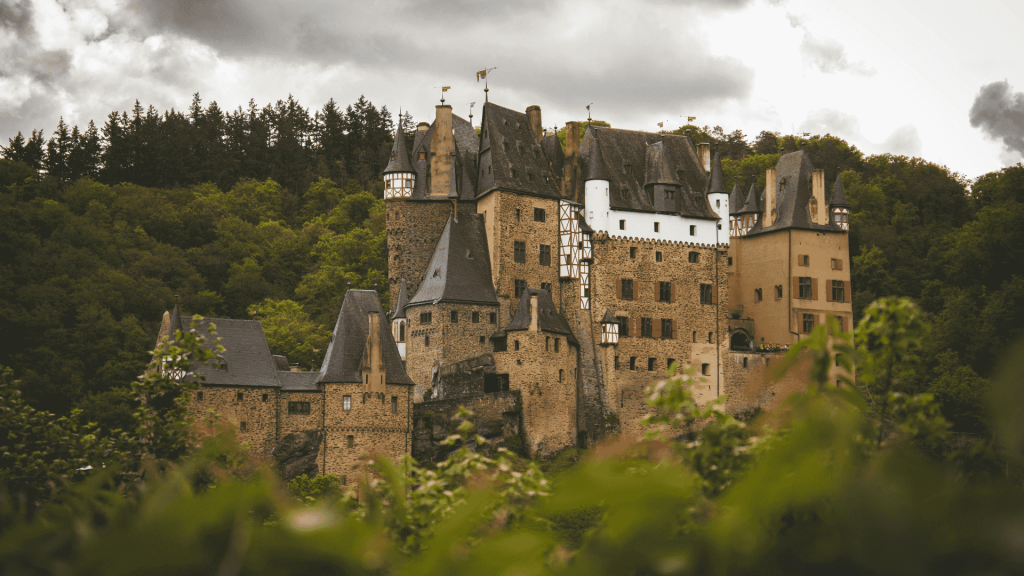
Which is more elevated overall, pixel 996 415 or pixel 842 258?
pixel 842 258

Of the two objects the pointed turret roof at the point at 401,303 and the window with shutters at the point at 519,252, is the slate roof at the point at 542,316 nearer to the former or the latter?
the window with shutters at the point at 519,252

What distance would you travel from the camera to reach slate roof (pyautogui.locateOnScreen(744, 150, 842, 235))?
5703 centimetres

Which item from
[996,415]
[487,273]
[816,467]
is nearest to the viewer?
[996,415]

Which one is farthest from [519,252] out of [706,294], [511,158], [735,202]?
[735,202]

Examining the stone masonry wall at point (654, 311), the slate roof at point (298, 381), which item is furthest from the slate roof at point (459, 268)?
the slate roof at point (298, 381)

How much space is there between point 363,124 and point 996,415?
87.8 metres

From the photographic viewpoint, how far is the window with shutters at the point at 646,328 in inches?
2093

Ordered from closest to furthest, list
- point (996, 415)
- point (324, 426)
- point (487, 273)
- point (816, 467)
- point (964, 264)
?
point (996, 415)
point (816, 467)
point (324, 426)
point (487, 273)
point (964, 264)

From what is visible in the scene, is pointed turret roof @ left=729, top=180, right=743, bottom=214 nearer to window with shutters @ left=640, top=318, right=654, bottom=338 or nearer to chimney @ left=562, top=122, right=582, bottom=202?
window with shutters @ left=640, top=318, right=654, bottom=338

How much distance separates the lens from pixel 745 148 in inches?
3524

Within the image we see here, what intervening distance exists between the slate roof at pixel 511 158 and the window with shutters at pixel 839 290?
17.6m

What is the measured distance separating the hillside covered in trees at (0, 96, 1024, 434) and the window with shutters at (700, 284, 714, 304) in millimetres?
11378

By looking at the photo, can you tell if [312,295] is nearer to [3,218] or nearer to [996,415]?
[3,218]

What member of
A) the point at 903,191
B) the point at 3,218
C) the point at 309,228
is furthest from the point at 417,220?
the point at 903,191
